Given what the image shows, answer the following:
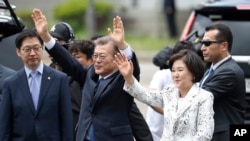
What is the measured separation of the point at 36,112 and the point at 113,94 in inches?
24.0

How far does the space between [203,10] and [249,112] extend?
4.70 ft

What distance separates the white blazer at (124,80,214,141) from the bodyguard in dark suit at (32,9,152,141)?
37 centimetres

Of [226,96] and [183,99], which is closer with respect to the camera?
[183,99]

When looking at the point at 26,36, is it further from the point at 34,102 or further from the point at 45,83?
the point at 34,102

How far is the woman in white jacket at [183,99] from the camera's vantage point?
22.7ft

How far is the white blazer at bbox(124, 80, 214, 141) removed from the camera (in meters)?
6.89

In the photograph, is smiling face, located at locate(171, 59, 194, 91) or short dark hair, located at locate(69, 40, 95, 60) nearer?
smiling face, located at locate(171, 59, 194, 91)

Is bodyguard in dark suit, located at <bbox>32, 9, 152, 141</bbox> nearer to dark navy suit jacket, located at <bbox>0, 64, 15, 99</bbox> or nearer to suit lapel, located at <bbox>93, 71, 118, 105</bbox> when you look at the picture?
suit lapel, located at <bbox>93, 71, 118, 105</bbox>

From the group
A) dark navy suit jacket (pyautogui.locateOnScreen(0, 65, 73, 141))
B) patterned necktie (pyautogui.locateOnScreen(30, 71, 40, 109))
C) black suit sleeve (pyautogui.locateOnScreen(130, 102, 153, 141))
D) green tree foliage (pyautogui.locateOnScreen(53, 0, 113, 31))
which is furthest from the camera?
green tree foliage (pyautogui.locateOnScreen(53, 0, 113, 31))

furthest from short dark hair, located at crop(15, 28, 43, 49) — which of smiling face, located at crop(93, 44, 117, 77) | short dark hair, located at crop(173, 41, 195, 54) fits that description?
short dark hair, located at crop(173, 41, 195, 54)

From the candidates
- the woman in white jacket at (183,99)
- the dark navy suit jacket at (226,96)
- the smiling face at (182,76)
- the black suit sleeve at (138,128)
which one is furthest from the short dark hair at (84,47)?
the smiling face at (182,76)

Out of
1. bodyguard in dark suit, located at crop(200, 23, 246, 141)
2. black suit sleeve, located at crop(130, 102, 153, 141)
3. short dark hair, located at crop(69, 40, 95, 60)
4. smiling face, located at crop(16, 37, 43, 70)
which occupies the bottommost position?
black suit sleeve, located at crop(130, 102, 153, 141)

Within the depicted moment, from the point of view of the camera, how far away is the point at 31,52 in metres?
7.40

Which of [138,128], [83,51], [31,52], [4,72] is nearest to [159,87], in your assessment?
[83,51]
